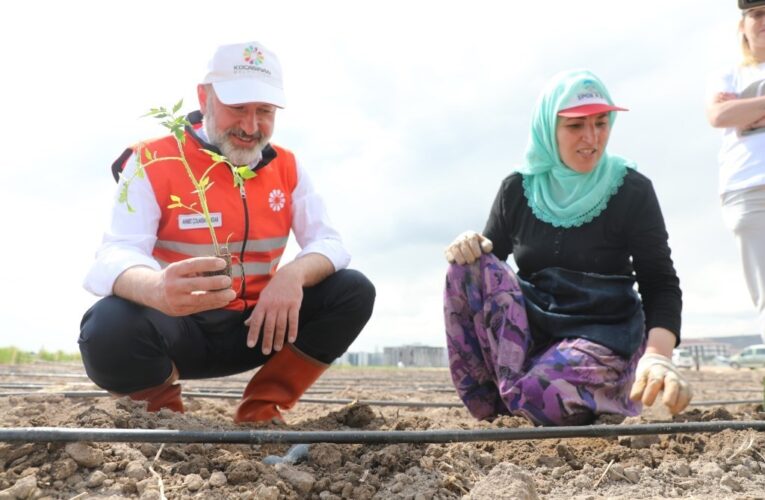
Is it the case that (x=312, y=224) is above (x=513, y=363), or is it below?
above

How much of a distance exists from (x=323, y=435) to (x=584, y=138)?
1522 millimetres

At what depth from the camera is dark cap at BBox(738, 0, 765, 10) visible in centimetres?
285

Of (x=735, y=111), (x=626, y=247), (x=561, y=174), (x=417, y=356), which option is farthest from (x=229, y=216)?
(x=417, y=356)

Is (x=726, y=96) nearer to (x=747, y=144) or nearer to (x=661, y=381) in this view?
(x=747, y=144)

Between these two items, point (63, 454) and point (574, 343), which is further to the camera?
point (574, 343)

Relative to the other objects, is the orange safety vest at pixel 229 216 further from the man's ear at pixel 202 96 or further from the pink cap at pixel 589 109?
the pink cap at pixel 589 109

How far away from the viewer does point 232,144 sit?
8.10ft

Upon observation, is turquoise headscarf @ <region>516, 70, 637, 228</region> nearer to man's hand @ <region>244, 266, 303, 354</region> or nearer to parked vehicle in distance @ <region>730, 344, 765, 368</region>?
man's hand @ <region>244, 266, 303, 354</region>

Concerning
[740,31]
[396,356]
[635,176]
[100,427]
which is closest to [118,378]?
[100,427]

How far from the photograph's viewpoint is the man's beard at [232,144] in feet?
8.09

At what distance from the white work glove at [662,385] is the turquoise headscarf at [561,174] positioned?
631 mm

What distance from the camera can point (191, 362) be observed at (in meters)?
2.50

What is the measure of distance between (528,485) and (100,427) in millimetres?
1040

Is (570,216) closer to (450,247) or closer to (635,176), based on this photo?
(635,176)
